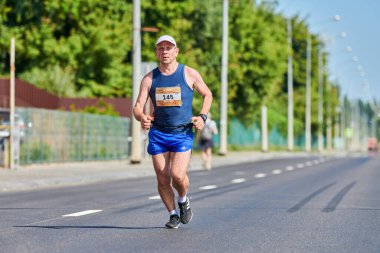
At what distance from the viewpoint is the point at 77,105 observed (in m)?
43.6

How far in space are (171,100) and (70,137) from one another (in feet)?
78.5

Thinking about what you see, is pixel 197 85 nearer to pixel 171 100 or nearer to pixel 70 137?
pixel 171 100

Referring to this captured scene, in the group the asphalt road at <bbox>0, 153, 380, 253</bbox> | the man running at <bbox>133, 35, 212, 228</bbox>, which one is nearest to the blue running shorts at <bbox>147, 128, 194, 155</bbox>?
the man running at <bbox>133, 35, 212, 228</bbox>

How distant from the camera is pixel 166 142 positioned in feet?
36.9

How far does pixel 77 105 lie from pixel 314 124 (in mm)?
63794

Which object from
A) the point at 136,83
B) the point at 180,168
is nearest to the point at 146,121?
the point at 180,168

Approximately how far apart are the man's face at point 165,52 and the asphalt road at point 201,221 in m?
1.75

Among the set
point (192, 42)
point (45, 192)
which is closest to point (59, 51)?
point (192, 42)

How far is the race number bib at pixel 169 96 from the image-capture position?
11.1m

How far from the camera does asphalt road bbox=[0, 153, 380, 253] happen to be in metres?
9.90

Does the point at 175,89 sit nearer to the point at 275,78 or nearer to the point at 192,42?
the point at 192,42

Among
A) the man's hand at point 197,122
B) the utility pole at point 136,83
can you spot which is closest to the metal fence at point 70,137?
the utility pole at point 136,83

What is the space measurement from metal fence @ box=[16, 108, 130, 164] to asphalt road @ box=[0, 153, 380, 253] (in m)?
10.9

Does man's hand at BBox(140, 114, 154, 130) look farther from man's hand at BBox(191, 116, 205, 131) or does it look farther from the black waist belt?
man's hand at BBox(191, 116, 205, 131)
